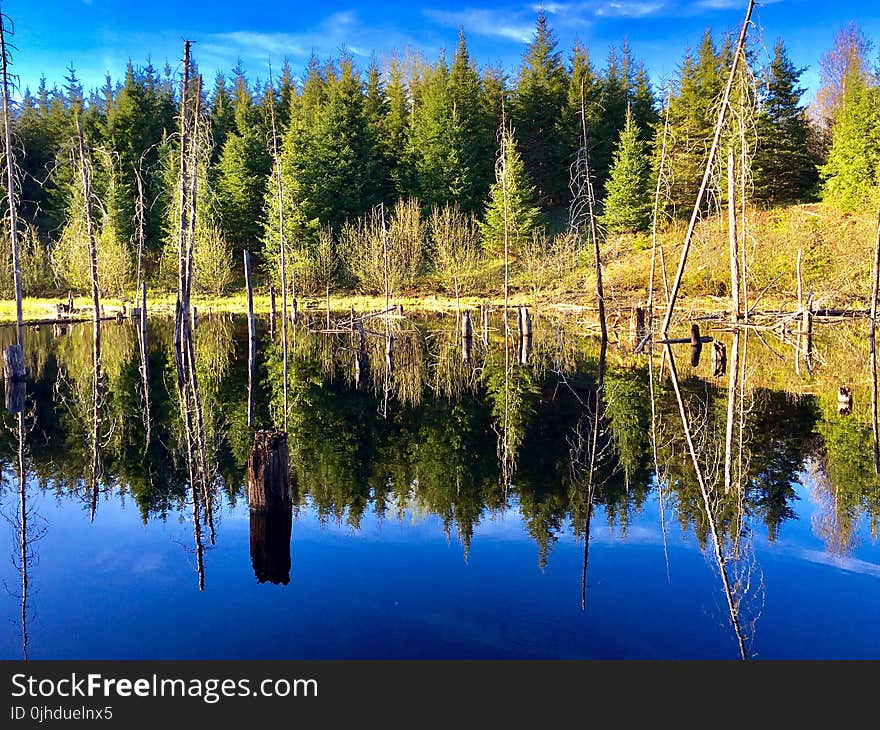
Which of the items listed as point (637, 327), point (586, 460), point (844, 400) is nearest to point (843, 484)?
point (586, 460)

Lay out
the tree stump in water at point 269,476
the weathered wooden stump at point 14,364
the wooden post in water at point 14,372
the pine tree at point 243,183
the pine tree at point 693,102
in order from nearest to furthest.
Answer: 1. the tree stump in water at point 269,476
2. the wooden post in water at point 14,372
3. the weathered wooden stump at point 14,364
4. the pine tree at point 693,102
5. the pine tree at point 243,183

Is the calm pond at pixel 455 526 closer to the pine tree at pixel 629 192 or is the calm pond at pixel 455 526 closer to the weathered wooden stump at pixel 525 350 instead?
the weathered wooden stump at pixel 525 350

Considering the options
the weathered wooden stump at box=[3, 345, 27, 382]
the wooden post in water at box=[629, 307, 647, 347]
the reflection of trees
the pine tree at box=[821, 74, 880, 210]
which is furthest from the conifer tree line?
the reflection of trees

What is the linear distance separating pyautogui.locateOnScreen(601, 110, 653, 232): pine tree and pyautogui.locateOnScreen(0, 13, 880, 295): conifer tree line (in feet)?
0.45

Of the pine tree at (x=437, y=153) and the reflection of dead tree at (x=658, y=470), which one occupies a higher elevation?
the pine tree at (x=437, y=153)

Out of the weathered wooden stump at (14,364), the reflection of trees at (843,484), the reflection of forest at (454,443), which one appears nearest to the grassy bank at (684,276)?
the reflection of forest at (454,443)

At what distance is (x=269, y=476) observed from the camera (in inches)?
255

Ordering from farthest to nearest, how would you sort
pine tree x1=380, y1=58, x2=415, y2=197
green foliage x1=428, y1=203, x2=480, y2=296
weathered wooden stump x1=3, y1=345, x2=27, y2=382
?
pine tree x1=380, y1=58, x2=415, y2=197
green foliage x1=428, y1=203, x2=480, y2=296
weathered wooden stump x1=3, y1=345, x2=27, y2=382

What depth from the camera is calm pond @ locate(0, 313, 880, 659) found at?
201 inches

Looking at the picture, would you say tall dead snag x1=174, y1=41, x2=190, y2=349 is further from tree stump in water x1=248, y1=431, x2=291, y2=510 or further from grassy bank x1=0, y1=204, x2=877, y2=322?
grassy bank x1=0, y1=204, x2=877, y2=322

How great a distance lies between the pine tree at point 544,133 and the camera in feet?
182

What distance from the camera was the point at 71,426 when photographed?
12.0m

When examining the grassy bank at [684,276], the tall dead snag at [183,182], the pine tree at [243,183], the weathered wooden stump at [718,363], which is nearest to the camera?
the weathered wooden stump at [718,363]

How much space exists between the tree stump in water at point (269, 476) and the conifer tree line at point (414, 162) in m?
25.7
